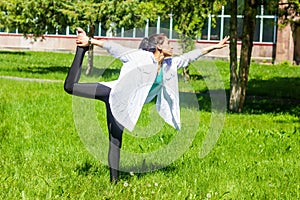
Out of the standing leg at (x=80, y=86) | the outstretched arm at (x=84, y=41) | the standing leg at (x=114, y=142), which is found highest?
the outstretched arm at (x=84, y=41)

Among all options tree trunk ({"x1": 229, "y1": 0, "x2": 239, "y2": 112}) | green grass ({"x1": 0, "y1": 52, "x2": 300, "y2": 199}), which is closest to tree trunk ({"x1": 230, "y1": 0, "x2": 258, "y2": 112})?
tree trunk ({"x1": 229, "y1": 0, "x2": 239, "y2": 112})

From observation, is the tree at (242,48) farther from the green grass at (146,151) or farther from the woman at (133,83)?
the woman at (133,83)

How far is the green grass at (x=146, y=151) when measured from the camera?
6.64m

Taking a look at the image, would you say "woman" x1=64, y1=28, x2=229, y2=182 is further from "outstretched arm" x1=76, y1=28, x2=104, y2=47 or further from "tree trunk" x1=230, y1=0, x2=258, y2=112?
"tree trunk" x1=230, y1=0, x2=258, y2=112

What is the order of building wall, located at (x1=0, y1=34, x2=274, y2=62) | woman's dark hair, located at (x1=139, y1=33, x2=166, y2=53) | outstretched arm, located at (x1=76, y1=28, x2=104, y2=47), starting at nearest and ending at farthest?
outstretched arm, located at (x1=76, y1=28, x2=104, y2=47) < woman's dark hair, located at (x1=139, y1=33, x2=166, y2=53) < building wall, located at (x1=0, y1=34, x2=274, y2=62)

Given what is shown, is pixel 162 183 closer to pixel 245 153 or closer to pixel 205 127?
pixel 245 153

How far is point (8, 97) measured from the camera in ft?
51.0

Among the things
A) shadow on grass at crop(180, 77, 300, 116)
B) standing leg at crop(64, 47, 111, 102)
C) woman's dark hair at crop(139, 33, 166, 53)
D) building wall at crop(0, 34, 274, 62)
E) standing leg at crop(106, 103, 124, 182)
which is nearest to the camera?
standing leg at crop(64, 47, 111, 102)

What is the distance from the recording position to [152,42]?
676 centimetres

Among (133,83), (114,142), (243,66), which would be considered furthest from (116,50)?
(243,66)

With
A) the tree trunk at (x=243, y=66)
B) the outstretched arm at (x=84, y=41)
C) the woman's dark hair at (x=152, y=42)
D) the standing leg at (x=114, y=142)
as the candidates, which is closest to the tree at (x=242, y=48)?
the tree trunk at (x=243, y=66)

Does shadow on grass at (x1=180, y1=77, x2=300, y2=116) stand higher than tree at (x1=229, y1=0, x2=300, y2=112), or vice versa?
tree at (x1=229, y1=0, x2=300, y2=112)

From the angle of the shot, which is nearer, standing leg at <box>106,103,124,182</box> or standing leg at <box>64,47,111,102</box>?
standing leg at <box>64,47,111,102</box>

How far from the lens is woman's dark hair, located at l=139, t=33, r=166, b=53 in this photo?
673 cm
